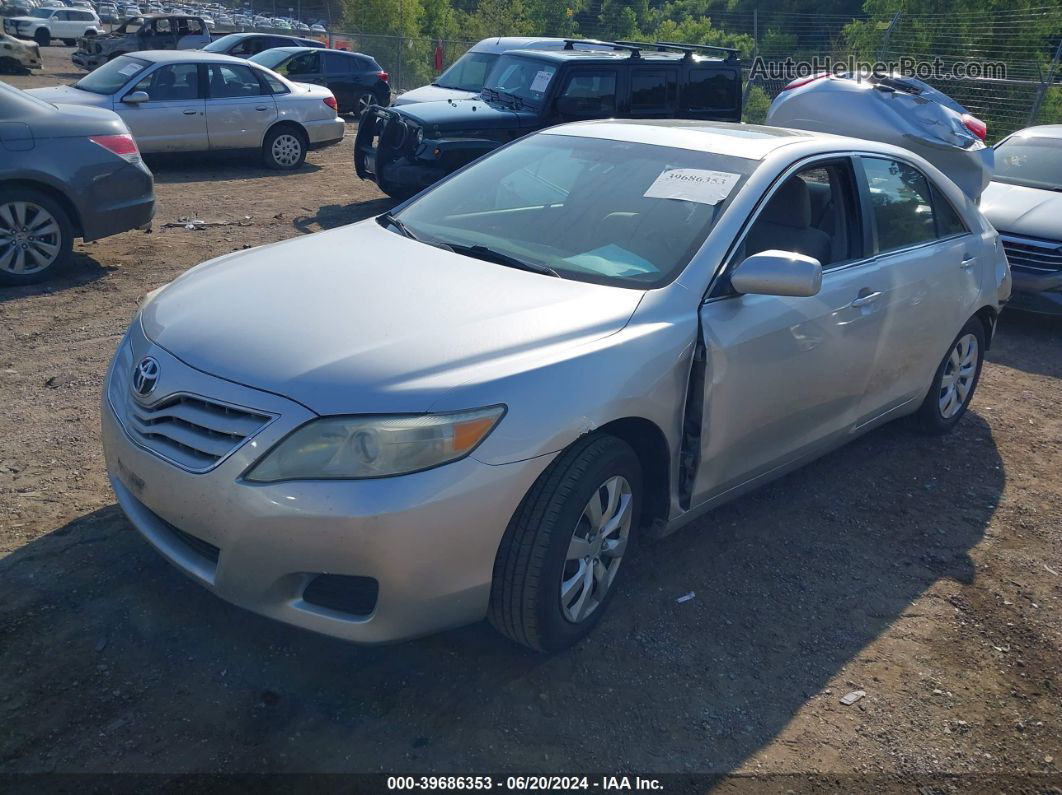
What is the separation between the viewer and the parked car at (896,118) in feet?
27.8

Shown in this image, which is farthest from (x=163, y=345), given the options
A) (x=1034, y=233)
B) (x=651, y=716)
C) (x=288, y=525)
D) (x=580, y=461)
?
(x=1034, y=233)

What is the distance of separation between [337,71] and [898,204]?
592 inches

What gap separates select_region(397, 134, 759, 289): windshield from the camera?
359cm

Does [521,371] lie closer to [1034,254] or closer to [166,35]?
[1034,254]

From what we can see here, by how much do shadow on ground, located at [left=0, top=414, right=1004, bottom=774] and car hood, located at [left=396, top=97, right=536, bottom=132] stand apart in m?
6.65

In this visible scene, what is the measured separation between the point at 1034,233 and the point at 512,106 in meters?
5.38

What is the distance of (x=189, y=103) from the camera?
11656 millimetres

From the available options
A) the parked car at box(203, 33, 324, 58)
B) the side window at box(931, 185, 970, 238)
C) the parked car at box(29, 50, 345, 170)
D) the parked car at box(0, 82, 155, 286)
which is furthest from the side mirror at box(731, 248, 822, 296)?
the parked car at box(203, 33, 324, 58)

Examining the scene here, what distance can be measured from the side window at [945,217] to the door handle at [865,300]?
94 cm

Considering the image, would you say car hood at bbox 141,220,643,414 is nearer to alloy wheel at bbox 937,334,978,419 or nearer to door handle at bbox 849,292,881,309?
door handle at bbox 849,292,881,309

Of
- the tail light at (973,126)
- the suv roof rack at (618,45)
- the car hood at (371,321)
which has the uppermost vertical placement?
the suv roof rack at (618,45)

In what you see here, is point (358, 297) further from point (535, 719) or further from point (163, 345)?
point (535, 719)

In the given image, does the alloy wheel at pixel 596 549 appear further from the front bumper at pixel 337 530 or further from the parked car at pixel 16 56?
the parked car at pixel 16 56

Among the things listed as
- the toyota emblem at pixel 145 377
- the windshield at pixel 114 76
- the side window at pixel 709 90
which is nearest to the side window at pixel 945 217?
the toyota emblem at pixel 145 377
